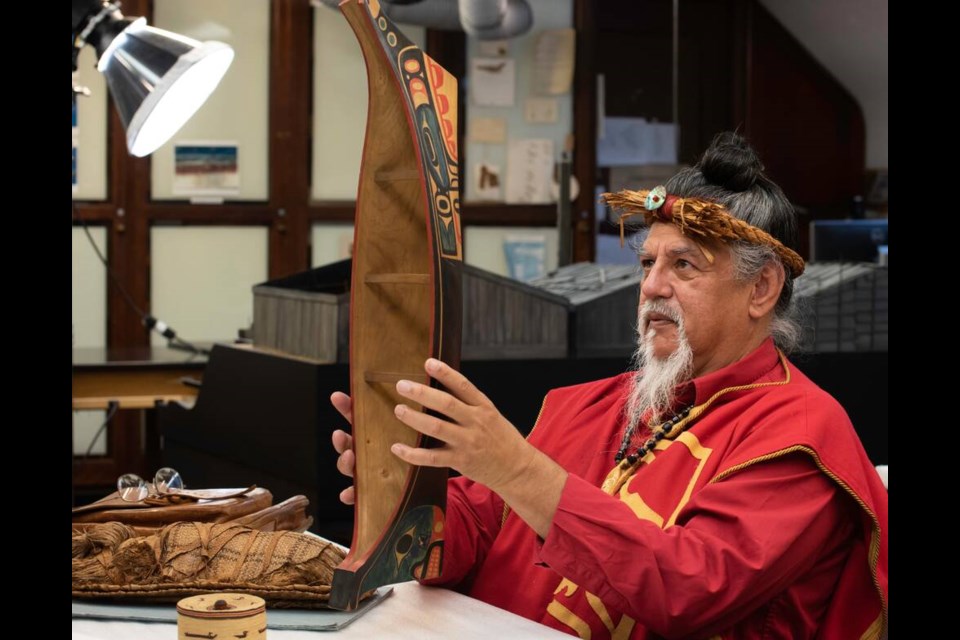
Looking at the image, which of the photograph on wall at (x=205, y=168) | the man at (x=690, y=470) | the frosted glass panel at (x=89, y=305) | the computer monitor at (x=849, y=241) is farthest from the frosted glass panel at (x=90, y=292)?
the man at (x=690, y=470)

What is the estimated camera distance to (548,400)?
2.13 metres

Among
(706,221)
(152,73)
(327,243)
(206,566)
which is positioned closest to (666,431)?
(706,221)

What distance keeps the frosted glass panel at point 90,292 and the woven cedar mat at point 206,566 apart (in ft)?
14.4

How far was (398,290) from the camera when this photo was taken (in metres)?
1.64

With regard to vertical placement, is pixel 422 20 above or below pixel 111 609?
above

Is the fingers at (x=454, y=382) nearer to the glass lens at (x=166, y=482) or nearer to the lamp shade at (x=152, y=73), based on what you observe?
the glass lens at (x=166, y=482)

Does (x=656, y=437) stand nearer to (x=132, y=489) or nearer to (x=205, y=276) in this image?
(x=132, y=489)

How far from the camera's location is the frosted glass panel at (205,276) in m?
5.93

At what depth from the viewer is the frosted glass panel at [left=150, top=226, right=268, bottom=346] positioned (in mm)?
5930

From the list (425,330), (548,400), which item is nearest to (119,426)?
(548,400)
